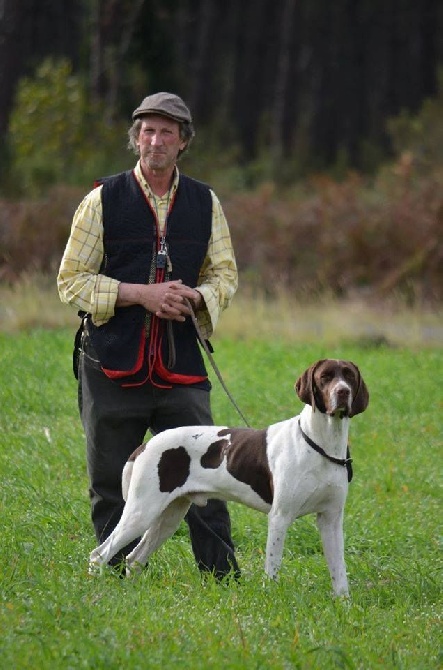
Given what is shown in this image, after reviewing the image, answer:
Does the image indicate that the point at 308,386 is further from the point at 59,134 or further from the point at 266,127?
the point at 266,127

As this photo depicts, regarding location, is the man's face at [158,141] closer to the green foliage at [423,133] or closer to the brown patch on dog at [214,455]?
the brown patch on dog at [214,455]

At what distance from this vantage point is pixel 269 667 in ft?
15.9

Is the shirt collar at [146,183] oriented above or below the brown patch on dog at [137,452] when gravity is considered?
above

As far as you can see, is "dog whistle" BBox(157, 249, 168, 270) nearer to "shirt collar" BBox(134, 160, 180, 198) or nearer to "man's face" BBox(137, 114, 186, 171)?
"shirt collar" BBox(134, 160, 180, 198)

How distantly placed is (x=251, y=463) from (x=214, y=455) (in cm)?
19

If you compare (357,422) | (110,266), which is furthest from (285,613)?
(357,422)

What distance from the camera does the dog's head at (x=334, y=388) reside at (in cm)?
578

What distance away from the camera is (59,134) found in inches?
1127

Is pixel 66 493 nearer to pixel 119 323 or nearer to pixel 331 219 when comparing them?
pixel 119 323

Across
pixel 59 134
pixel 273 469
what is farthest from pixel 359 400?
pixel 59 134

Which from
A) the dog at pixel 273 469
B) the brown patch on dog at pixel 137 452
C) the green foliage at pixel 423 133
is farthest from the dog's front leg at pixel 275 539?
the green foliage at pixel 423 133

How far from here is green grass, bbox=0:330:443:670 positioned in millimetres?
4973

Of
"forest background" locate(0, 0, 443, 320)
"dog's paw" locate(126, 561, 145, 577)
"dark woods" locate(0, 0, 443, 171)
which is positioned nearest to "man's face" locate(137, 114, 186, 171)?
"dog's paw" locate(126, 561, 145, 577)

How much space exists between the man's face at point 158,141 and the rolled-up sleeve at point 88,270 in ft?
0.94
